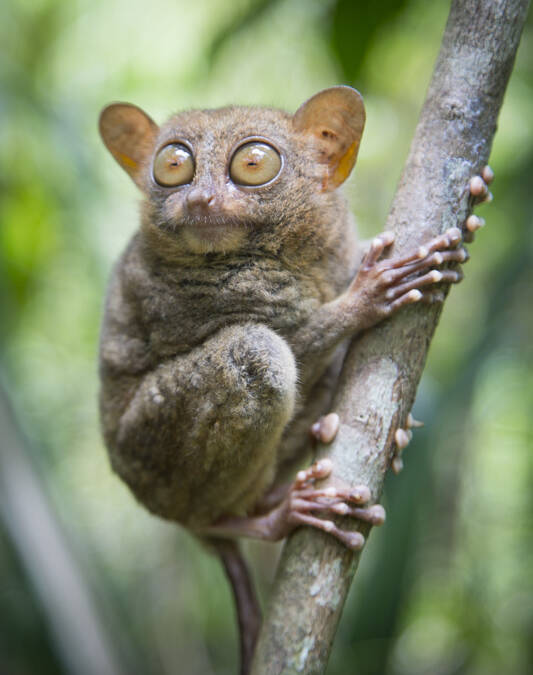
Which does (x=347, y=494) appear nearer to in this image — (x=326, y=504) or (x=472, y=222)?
(x=326, y=504)

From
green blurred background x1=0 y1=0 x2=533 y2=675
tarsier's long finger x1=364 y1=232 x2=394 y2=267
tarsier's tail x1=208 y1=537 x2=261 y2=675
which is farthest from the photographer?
green blurred background x1=0 y1=0 x2=533 y2=675

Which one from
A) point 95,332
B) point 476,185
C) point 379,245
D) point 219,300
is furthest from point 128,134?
point 95,332

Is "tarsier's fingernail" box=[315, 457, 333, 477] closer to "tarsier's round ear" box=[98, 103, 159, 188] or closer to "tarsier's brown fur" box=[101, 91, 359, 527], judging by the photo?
"tarsier's brown fur" box=[101, 91, 359, 527]

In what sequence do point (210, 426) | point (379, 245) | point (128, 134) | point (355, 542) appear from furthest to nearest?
point (128, 134) → point (210, 426) → point (379, 245) → point (355, 542)

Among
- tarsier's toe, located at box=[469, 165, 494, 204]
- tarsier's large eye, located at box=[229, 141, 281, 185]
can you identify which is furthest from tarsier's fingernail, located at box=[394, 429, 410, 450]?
tarsier's large eye, located at box=[229, 141, 281, 185]

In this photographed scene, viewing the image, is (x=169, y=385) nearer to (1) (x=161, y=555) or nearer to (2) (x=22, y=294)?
(2) (x=22, y=294)

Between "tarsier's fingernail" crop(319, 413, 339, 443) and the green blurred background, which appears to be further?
the green blurred background

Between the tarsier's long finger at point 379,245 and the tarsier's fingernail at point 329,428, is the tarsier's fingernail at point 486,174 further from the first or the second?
the tarsier's fingernail at point 329,428
